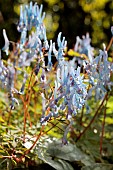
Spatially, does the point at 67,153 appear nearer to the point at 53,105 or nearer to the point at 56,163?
the point at 56,163

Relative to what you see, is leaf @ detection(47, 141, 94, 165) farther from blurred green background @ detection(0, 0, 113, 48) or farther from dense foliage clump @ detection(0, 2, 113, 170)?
blurred green background @ detection(0, 0, 113, 48)

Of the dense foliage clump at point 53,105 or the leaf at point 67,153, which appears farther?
the leaf at point 67,153

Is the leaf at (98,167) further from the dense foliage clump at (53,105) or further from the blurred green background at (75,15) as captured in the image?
the blurred green background at (75,15)

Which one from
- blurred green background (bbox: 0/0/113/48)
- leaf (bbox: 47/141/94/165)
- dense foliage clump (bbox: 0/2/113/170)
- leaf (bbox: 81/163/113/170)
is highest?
blurred green background (bbox: 0/0/113/48)

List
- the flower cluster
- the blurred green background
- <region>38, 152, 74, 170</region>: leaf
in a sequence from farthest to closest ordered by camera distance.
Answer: the blurred green background < <region>38, 152, 74, 170</region>: leaf < the flower cluster

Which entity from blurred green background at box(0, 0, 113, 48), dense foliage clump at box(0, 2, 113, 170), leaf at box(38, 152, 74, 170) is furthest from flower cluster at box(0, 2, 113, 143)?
blurred green background at box(0, 0, 113, 48)

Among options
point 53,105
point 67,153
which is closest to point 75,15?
point 67,153

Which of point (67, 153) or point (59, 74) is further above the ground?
point (59, 74)

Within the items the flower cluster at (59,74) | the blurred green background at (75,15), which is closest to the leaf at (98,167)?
the flower cluster at (59,74)
